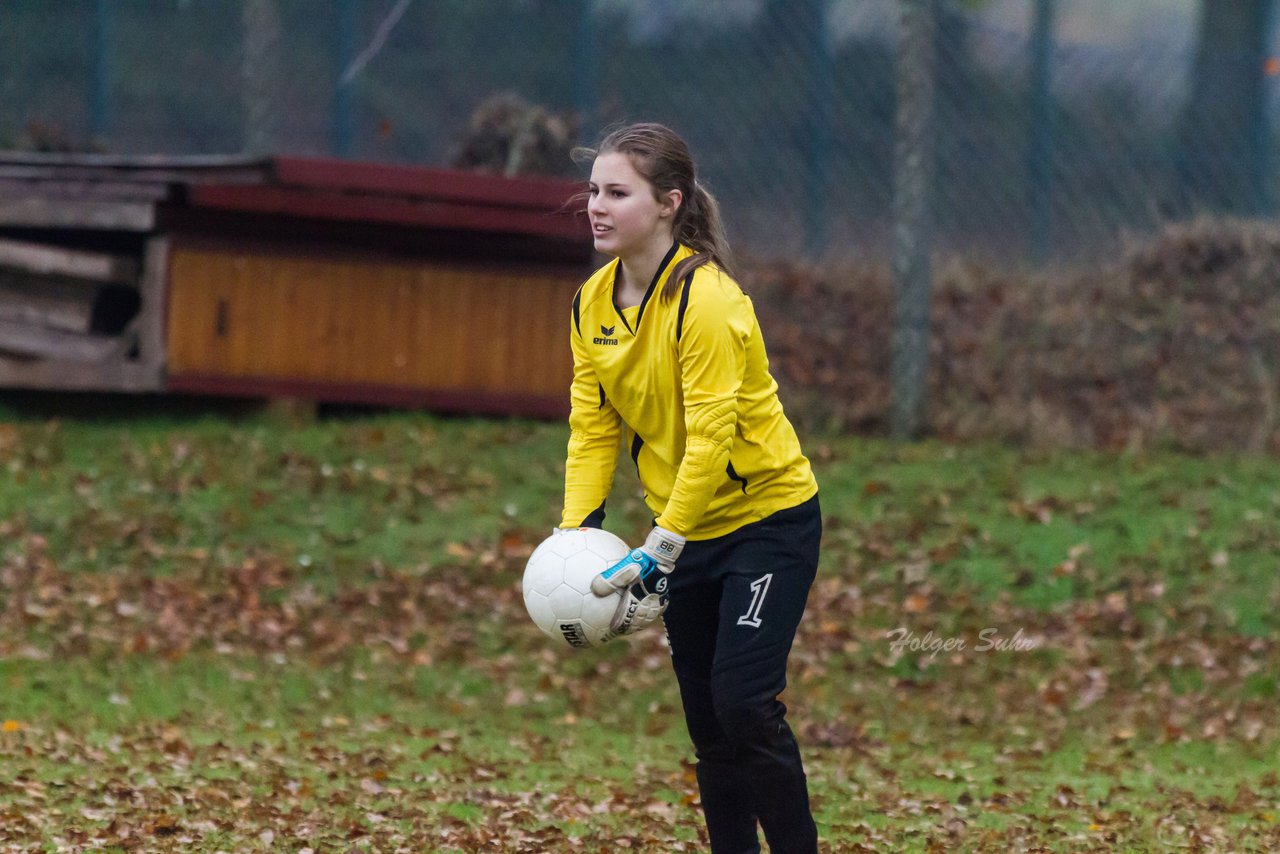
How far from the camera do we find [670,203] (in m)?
5.14

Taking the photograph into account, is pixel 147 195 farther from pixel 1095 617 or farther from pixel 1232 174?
pixel 1232 174

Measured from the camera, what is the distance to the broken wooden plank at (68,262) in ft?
42.5

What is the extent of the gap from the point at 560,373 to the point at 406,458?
180 centimetres

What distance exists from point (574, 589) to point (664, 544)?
0.98ft

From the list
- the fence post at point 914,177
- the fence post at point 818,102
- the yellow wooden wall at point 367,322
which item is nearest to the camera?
the fence post at point 914,177

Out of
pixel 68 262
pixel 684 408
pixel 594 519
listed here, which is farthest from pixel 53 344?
pixel 684 408

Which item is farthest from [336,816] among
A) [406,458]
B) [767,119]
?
[767,119]

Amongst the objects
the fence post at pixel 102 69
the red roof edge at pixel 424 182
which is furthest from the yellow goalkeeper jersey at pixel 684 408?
the fence post at pixel 102 69

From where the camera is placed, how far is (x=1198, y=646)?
31.5 feet

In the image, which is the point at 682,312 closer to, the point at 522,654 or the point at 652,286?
the point at 652,286

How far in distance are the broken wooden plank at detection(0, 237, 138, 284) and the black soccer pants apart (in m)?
8.83

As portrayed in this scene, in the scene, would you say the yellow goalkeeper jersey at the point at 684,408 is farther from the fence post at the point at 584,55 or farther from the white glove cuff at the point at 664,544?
the fence post at the point at 584,55

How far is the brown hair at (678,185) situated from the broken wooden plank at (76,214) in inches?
325

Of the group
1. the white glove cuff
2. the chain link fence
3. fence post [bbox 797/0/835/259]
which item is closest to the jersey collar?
the white glove cuff
